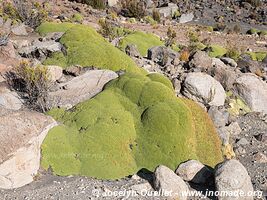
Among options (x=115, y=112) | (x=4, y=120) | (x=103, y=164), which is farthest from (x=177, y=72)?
(x=4, y=120)

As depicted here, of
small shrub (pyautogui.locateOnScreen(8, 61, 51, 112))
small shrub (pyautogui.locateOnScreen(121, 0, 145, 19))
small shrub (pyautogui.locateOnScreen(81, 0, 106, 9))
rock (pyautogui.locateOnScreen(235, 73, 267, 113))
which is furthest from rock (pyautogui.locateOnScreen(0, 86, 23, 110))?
small shrub (pyautogui.locateOnScreen(121, 0, 145, 19))

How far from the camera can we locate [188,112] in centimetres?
984

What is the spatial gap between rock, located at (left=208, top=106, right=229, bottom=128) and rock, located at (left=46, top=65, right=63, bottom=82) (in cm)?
447

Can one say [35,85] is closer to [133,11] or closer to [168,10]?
[133,11]

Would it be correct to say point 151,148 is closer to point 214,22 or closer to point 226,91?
point 226,91

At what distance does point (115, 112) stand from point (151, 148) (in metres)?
1.27

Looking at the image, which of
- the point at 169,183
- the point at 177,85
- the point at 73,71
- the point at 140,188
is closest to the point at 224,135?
the point at 177,85

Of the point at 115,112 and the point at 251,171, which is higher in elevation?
the point at 115,112

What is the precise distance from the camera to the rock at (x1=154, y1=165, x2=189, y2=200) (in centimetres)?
796

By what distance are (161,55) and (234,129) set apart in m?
5.20

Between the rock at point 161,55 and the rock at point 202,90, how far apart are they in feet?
8.89

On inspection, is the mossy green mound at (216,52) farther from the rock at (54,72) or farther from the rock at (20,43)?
the rock at (54,72)

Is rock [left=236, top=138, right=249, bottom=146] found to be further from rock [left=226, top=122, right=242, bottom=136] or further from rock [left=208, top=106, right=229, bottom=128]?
rock [left=208, top=106, right=229, bottom=128]

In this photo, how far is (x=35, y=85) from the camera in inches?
420
